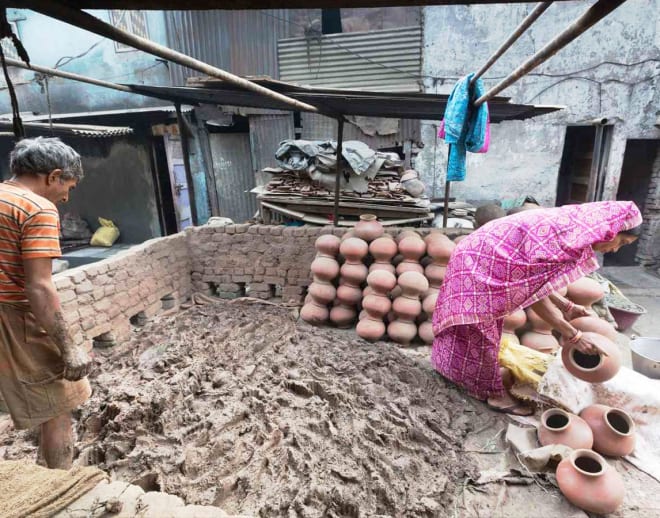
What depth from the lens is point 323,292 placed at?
4.36 m

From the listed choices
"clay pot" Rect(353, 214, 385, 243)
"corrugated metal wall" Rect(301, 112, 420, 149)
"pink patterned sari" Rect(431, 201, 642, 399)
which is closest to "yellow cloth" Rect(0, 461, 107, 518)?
"pink patterned sari" Rect(431, 201, 642, 399)

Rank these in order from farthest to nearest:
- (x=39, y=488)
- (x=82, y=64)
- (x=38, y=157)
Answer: (x=82, y=64)
(x=38, y=157)
(x=39, y=488)

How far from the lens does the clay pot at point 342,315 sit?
4355 millimetres

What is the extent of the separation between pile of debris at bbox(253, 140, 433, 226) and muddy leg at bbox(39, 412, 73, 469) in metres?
4.19

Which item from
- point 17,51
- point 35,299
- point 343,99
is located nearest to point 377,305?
point 343,99

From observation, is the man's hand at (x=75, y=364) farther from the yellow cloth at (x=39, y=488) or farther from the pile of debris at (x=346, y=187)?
the pile of debris at (x=346, y=187)

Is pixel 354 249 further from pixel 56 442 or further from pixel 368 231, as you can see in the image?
pixel 56 442

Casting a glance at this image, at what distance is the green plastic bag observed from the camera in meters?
9.22

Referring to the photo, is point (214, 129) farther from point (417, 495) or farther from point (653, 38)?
point (653, 38)

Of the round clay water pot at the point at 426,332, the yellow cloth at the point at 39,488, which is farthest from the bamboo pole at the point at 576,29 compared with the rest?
the yellow cloth at the point at 39,488

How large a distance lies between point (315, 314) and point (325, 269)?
58 cm

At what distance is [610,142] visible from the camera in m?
7.34

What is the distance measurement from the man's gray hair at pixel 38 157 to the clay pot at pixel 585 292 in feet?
13.5

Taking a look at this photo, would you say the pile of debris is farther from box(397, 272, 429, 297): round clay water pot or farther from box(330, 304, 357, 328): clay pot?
box(397, 272, 429, 297): round clay water pot
